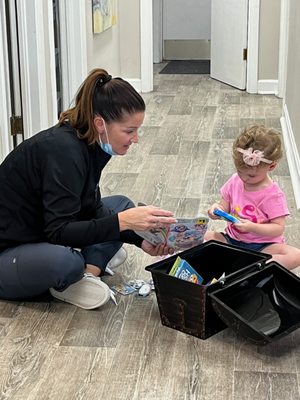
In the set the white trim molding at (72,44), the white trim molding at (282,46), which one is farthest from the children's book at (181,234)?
the white trim molding at (282,46)

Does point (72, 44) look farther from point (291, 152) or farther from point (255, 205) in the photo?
point (255, 205)

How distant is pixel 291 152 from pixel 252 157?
5.63 feet

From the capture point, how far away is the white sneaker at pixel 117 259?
286 centimetres

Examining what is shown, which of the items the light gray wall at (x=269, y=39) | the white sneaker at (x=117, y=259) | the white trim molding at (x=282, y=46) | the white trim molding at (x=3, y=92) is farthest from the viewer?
the light gray wall at (x=269, y=39)

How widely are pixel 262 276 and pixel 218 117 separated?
3.02 m

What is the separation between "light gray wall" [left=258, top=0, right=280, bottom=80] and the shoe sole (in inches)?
157

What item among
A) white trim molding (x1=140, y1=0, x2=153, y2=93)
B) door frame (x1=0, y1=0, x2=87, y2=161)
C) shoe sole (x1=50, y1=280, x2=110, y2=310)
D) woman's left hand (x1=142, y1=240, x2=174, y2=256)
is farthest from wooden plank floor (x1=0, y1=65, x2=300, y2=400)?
white trim molding (x1=140, y1=0, x2=153, y2=93)

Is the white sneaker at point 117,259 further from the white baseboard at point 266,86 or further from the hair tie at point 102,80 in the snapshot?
the white baseboard at point 266,86

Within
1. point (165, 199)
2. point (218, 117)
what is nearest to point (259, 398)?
point (165, 199)

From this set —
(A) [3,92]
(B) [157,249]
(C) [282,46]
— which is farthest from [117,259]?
(C) [282,46]

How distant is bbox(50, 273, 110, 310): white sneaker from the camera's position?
255 cm

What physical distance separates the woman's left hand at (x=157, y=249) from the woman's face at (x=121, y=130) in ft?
1.25

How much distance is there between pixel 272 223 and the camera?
2.65 metres

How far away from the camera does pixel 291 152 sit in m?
4.22
